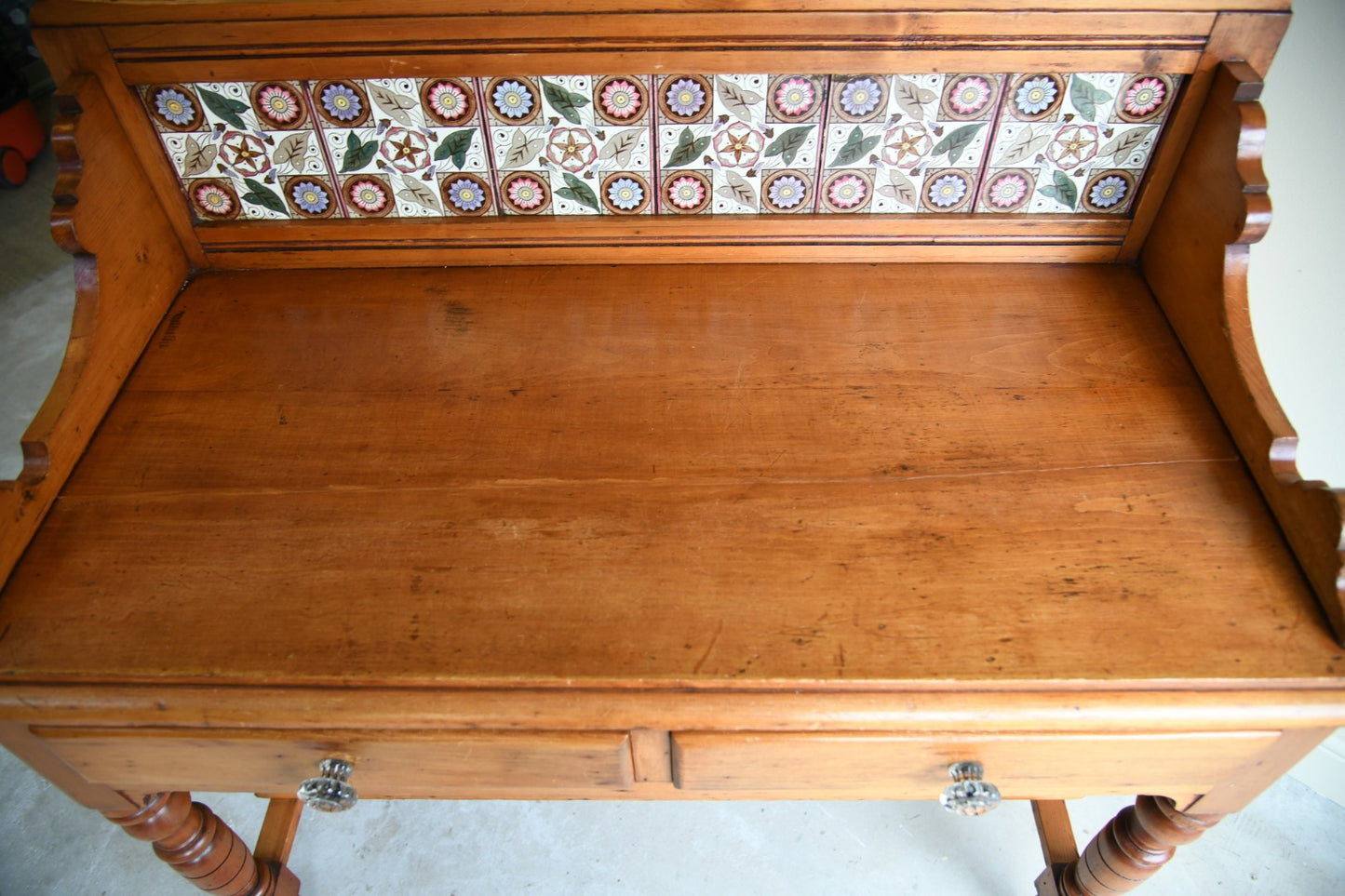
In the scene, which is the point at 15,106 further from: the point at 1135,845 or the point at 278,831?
the point at 1135,845

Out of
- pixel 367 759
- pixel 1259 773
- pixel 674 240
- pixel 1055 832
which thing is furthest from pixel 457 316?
pixel 1055 832

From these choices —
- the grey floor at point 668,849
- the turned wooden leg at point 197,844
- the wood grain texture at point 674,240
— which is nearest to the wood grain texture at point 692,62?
the wood grain texture at point 674,240

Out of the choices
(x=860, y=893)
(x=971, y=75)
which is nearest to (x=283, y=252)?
(x=971, y=75)

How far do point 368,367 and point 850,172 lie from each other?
0.62 metres

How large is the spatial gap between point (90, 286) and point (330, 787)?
60 centimetres

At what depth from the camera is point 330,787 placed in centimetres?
87

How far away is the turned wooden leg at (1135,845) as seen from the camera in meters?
1.00

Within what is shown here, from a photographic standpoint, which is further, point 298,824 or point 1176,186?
point 298,824

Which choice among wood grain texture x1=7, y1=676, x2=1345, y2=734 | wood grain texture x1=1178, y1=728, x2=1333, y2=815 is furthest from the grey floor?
wood grain texture x1=7, y1=676, x2=1345, y2=734

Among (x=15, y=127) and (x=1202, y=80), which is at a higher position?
(x=15, y=127)

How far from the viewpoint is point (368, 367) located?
1016 mm

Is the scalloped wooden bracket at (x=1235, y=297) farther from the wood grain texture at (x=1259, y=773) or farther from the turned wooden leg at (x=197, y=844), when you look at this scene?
the turned wooden leg at (x=197, y=844)

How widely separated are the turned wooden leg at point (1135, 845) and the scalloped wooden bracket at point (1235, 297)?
36cm

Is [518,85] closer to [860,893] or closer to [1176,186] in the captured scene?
[1176,186]
